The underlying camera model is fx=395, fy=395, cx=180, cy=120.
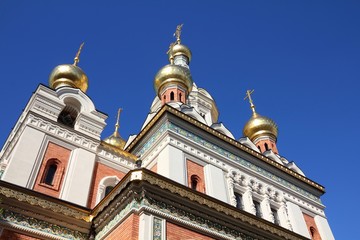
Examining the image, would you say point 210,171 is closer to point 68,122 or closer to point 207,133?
point 207,133

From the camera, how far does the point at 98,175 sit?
11.2 m

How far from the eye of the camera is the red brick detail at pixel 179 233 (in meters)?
7.72

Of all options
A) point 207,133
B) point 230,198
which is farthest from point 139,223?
point 207,133

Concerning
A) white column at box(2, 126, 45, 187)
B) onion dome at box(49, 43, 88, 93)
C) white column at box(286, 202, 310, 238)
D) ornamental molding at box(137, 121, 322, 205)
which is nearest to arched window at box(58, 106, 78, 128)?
onion dome at box(49, 43, 88, 93)

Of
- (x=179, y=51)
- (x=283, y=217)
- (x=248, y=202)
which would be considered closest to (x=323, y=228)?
(x=283, y=217)

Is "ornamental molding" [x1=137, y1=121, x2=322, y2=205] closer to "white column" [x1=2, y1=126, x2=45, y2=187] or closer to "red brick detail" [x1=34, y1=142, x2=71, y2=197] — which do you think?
"red brick detail" [x1=34, y1=142, x2=71, y2=197]

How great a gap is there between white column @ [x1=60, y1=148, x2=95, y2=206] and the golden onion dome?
21.6 ft

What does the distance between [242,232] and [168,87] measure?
9064mm

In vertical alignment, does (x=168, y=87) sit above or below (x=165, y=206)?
above

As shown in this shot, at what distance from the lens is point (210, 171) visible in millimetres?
11797

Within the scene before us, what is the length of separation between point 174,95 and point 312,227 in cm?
740

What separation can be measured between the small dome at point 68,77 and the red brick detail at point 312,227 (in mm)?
9287

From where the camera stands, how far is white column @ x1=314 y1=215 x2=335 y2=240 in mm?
13949

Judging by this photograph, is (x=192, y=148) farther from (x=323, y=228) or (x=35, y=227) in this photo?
(x=323, y=228)
